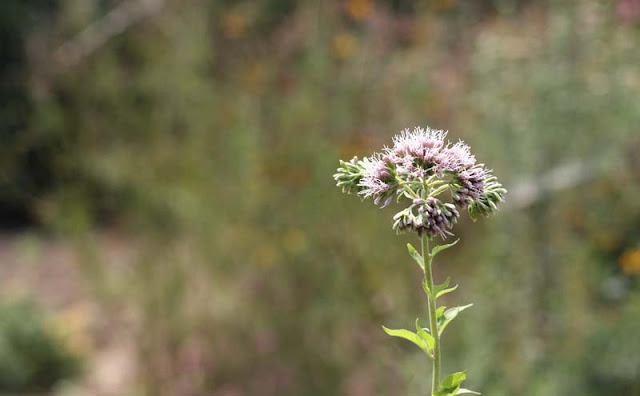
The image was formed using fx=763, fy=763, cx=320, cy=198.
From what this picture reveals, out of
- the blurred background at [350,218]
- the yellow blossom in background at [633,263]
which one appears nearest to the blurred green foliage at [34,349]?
the blurred background at [350,218]

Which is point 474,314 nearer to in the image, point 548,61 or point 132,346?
point 548,61

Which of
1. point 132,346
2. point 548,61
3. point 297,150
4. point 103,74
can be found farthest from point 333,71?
point 103,74

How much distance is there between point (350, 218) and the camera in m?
3.58

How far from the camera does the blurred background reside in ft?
10.6

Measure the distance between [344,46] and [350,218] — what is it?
43.6 inches

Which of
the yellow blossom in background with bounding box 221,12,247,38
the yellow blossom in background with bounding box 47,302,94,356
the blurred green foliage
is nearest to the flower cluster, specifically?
the yellow blossom in background with bounding box 221,12,247,38

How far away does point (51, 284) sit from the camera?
670cm

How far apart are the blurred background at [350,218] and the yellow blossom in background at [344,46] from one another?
0.01 m

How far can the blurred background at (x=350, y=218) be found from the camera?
127 inches

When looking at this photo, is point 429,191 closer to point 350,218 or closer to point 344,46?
point 350,218

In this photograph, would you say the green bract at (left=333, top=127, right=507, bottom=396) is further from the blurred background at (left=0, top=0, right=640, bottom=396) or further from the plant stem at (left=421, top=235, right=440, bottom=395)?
the blurred background at (left=0, top=0, right=640, bottom=396)

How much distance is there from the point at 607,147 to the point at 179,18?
2715 mm

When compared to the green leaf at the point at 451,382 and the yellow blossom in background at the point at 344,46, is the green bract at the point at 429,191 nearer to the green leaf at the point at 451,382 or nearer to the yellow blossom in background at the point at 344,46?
the green leaf at the point at 451,382

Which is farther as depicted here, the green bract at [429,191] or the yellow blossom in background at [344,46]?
the yellow blossom in background at [344,46]
